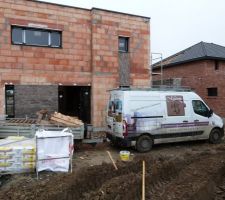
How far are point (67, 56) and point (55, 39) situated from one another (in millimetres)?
1060

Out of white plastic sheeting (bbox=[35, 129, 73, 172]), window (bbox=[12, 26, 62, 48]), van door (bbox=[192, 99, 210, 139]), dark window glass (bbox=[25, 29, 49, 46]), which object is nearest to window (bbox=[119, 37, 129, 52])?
window (bbox=[12, 26, 62, 48])

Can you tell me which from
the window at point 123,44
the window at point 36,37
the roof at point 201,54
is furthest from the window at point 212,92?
the window at point 36,37

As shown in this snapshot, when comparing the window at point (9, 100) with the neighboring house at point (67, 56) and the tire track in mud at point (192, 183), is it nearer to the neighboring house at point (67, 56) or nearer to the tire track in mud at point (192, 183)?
the neighboring house at point (67, 56)

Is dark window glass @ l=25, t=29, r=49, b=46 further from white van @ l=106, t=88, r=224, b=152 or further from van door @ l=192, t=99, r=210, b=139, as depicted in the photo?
van door @ l=192, t=99, r=210, b=139

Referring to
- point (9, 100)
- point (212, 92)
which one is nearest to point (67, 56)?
point (9, 100)

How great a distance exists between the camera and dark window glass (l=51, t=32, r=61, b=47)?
1537 cm

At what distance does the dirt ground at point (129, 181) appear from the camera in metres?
6.75

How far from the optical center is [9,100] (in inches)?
560

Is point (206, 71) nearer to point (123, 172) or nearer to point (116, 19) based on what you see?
point (116, 19)

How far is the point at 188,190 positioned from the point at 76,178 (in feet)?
9.04

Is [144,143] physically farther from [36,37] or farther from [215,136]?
[36,37]

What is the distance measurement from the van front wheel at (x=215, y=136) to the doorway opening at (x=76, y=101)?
6566mm

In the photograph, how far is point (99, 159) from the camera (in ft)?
34.2

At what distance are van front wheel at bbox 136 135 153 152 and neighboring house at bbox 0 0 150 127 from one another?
509cm
